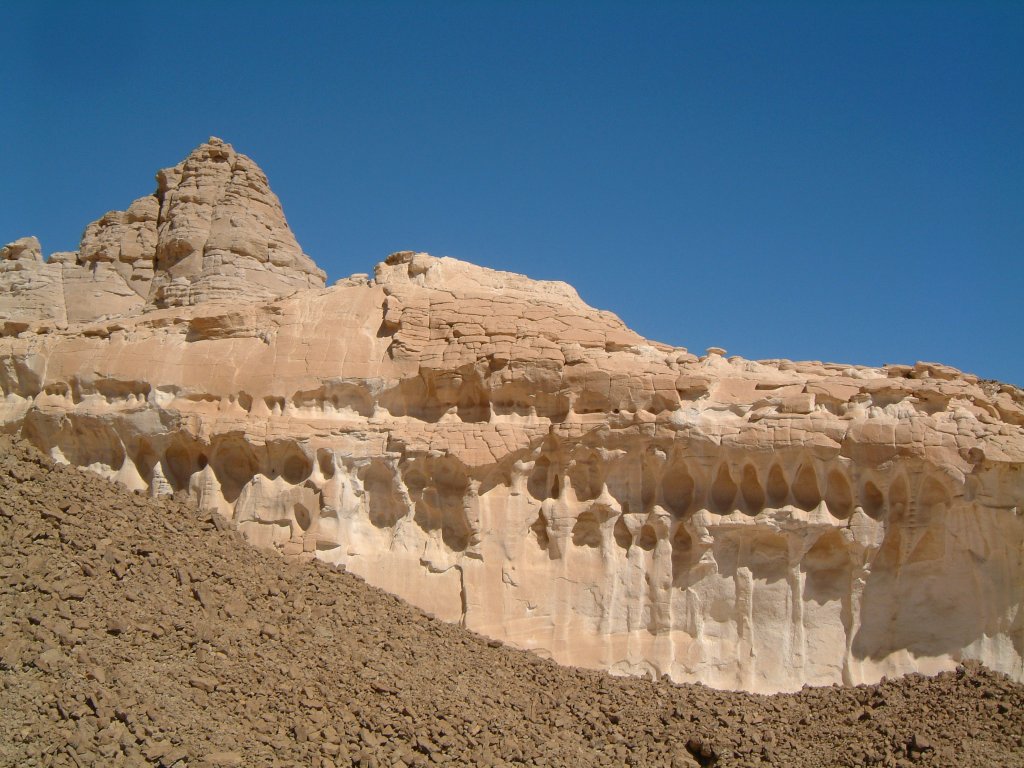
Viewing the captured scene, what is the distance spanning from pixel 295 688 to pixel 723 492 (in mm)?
7749

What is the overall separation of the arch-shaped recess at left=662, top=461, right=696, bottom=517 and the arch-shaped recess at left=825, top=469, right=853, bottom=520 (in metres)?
2.18

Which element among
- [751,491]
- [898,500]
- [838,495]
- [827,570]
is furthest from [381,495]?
[898,500]

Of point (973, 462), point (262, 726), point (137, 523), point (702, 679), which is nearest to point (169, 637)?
point (262, 726)

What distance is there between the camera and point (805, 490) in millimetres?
17719

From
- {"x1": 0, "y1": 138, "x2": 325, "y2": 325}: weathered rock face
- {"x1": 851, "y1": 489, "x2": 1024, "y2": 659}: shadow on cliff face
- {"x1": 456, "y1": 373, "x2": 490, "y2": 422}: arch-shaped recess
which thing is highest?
{"x1": 0, "y1": 138, "x2": 325, "y2": 325}: weathered rock face

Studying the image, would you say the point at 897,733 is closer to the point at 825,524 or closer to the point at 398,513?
the point at 825,524

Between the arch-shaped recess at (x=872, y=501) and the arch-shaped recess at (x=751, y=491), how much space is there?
5.19 ft

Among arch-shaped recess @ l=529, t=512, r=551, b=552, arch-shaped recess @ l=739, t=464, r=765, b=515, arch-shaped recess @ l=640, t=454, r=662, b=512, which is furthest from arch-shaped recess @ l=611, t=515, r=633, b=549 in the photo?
arch-shaped recess @ l=739, t=464, r=765, b=515

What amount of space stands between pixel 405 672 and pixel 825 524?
7.00 m

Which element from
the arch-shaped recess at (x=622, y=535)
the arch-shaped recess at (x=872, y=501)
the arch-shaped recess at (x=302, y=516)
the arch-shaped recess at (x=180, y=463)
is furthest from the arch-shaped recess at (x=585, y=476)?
the arch-shaped recess at (x=180, y=463)

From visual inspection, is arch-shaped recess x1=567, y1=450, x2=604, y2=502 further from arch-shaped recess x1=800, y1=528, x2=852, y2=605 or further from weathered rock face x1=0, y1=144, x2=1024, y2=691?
arch-shaped recess x1=800, y1=528, x2=852, y2=605

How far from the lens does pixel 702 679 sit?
1733 cm

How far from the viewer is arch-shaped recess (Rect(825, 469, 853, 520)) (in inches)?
690

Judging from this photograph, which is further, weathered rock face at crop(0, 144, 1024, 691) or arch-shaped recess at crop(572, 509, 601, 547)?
arch-shaped recess at crop(572, 509, 601, 547)
